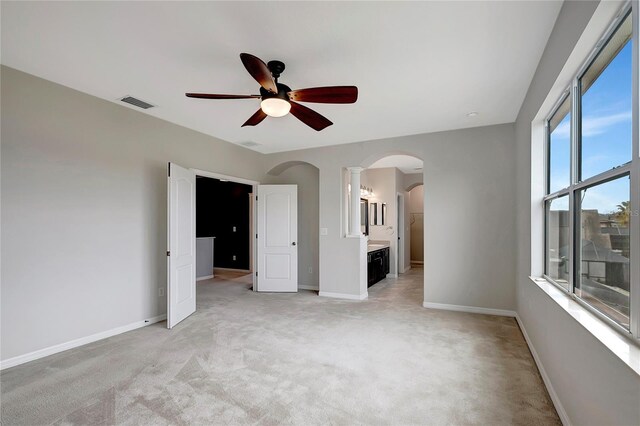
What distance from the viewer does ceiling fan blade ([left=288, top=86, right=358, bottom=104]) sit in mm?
2387

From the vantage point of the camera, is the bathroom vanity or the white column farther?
the bathroom vanity

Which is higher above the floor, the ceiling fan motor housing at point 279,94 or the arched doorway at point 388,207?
the ceiling fan motor housing at point 279,94

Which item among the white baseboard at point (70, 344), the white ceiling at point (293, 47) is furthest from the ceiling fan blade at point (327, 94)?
the white baseboard at point (70, 344)

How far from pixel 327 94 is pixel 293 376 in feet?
7.66

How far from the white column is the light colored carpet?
5.81 ft

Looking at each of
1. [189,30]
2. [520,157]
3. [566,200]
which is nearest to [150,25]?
[189,30]

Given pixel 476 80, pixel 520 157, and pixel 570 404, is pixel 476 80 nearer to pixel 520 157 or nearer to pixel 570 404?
pixel 520 157

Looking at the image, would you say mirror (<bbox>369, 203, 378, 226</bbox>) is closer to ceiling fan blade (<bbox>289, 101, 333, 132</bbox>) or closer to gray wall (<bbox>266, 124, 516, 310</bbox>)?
gray wall (<bbox>266, 124, 516, 310</bbox>)

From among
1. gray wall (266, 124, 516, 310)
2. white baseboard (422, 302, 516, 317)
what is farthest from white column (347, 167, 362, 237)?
white baseboard (422, 302, 516, 317)

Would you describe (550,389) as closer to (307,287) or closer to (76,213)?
(307,287)

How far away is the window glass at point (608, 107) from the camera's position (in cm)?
146

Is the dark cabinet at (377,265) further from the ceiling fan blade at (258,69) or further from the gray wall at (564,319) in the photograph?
the ceiling fan blade at (258,69)

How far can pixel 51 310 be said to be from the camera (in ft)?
10.1

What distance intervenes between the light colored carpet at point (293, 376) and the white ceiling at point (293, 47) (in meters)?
2.66
